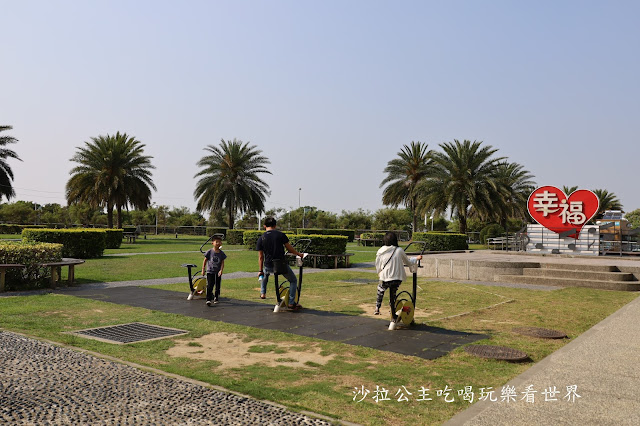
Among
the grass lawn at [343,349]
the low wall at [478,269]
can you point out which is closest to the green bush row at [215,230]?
the low wall at [478,269]

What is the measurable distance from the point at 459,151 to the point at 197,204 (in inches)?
877

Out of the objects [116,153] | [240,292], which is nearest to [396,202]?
[116,153]

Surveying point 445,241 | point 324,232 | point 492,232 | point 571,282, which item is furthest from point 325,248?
point 492,232

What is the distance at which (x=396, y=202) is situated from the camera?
4519 cm

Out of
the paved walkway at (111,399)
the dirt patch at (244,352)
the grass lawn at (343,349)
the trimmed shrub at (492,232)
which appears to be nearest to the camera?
the paved walkway at (111,399)

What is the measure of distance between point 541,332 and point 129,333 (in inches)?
226

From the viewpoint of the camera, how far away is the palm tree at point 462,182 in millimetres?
35469

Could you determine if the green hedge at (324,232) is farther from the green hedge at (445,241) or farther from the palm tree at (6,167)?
the palm tree at (6,167)

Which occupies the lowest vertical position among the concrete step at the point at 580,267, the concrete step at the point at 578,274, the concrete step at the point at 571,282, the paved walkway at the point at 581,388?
the paved walkway at the point at 581,388

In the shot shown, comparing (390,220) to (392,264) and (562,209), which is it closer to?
(562,209)

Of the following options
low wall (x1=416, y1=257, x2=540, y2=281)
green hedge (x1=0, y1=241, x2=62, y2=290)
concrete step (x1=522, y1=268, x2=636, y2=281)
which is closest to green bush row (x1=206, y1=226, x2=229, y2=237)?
low wall (x1=416, y1=257, x2=540, y2=281)

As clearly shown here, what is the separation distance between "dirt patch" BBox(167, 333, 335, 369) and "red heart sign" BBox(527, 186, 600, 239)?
61.2 ft

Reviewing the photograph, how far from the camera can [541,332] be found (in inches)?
285

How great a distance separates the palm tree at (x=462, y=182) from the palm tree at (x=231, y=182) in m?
14.7
